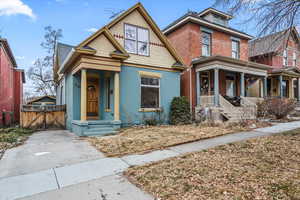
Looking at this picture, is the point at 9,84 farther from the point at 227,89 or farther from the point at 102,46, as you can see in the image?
the point at 227,89

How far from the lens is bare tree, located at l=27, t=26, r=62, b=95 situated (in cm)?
2528

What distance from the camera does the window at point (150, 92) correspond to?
1070cm

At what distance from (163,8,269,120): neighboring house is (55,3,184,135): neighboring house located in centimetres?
194

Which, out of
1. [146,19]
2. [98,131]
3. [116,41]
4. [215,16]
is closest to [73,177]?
[98,131]

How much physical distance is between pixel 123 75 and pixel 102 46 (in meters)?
1.93

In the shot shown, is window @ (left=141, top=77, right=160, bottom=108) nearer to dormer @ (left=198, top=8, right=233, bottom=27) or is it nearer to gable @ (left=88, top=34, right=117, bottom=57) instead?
gable @ (left=88, top=34, right=117, bottom=57)

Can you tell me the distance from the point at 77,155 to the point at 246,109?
33.5ft

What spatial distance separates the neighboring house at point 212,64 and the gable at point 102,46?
21.0 feet

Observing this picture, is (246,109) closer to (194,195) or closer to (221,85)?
(221,85)

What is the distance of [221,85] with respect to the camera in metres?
14.5

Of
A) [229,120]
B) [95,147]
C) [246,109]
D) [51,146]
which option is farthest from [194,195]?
[246,109]

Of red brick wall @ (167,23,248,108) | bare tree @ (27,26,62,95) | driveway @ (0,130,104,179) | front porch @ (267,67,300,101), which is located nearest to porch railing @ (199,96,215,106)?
red brick wall @ (167,23,248,108)

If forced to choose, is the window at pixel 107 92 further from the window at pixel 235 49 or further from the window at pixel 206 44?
the window at pixel 235 49

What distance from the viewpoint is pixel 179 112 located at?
11.2 meters
